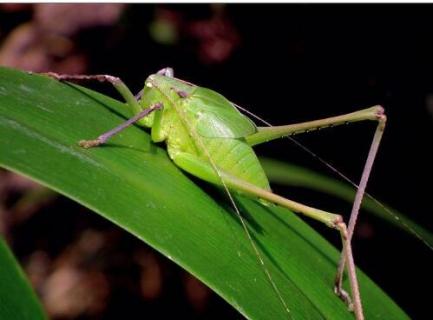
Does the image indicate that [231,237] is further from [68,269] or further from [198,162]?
[68,269]

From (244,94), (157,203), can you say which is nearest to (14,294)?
(157,203)

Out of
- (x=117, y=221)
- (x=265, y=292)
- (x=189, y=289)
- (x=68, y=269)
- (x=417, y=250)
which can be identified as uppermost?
(x=117, y=221)

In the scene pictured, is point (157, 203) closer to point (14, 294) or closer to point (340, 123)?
point (14, 294)

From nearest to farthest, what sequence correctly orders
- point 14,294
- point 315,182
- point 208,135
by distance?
1. point 14,294
2. point 208,135
3. point 315,182

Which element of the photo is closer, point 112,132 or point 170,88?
point 112,132

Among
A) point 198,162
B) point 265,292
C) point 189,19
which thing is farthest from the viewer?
point 189,19

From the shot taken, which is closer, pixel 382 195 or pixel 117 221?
pixel 117 221

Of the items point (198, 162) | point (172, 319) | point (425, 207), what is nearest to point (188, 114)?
point (198, 162)

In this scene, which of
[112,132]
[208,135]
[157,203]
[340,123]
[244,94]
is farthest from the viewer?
[244,94]
